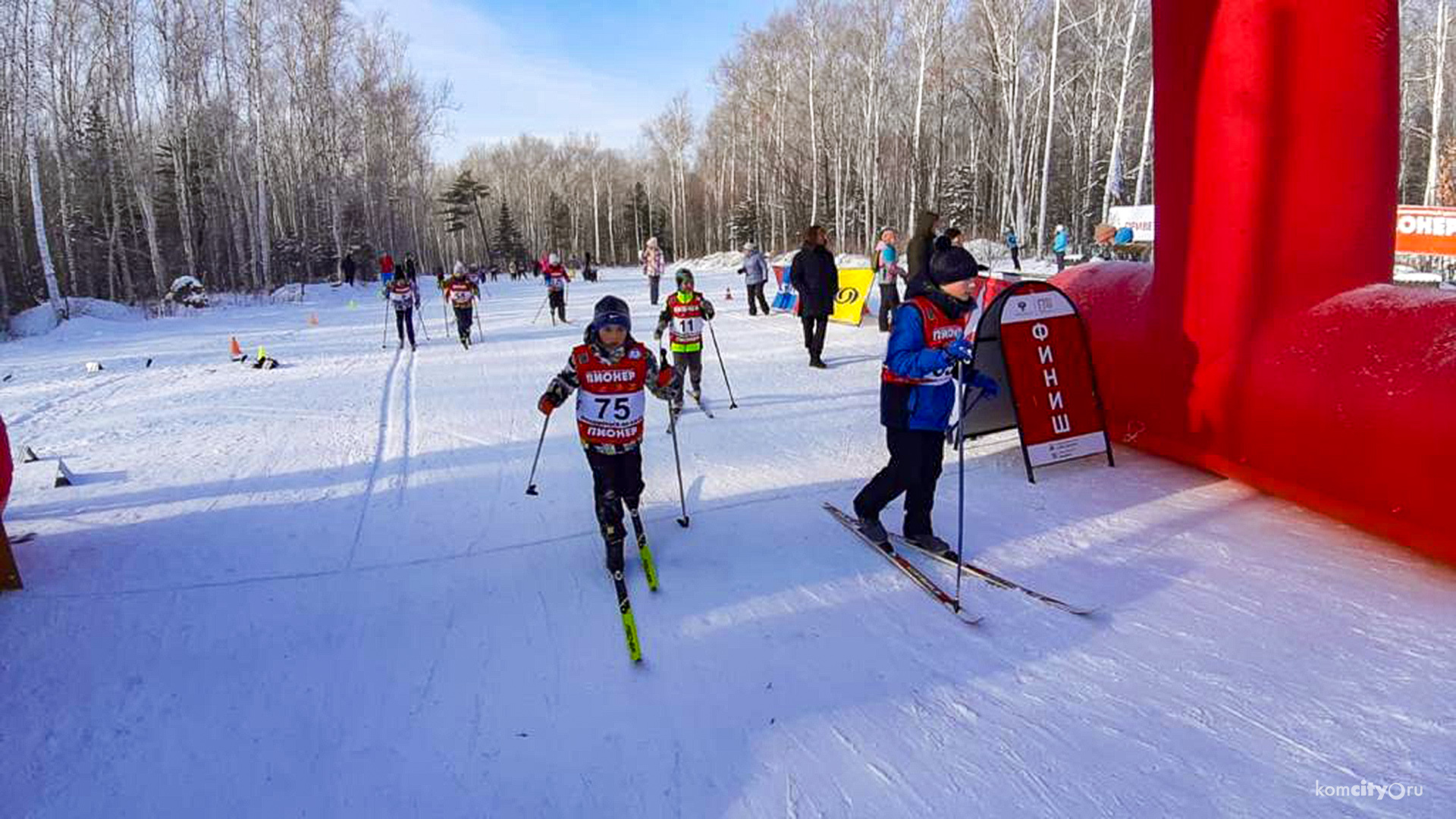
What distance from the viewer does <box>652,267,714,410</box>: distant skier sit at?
25.7 ft

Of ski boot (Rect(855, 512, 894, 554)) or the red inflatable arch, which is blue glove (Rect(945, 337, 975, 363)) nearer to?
ski boot (Rect(855, 512, 894, 554))

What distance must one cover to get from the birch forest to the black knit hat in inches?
677

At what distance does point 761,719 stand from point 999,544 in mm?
2149

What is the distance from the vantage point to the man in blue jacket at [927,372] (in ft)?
13.3

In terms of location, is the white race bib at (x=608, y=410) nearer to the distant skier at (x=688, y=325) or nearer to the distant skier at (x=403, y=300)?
the distant skier at (x=688, y=325)

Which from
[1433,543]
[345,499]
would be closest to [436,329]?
[345,499]

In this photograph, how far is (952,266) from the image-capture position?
13.4ft

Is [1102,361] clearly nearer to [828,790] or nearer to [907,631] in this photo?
[907,631]

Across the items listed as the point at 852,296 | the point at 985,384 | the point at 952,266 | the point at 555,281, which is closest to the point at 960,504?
the point at 985,384

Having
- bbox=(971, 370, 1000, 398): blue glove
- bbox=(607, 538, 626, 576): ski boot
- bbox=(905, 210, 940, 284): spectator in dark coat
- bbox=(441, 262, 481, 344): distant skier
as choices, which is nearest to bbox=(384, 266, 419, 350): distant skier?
bbox=(441, 262, 481, 344): distant skier

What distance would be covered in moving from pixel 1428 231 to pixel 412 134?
144 feet

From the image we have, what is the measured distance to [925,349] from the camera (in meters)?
4.07

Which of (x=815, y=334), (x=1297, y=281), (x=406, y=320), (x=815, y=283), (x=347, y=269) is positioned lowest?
(x=815, y=334)

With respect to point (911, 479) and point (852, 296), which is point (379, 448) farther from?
point (852, 296)
